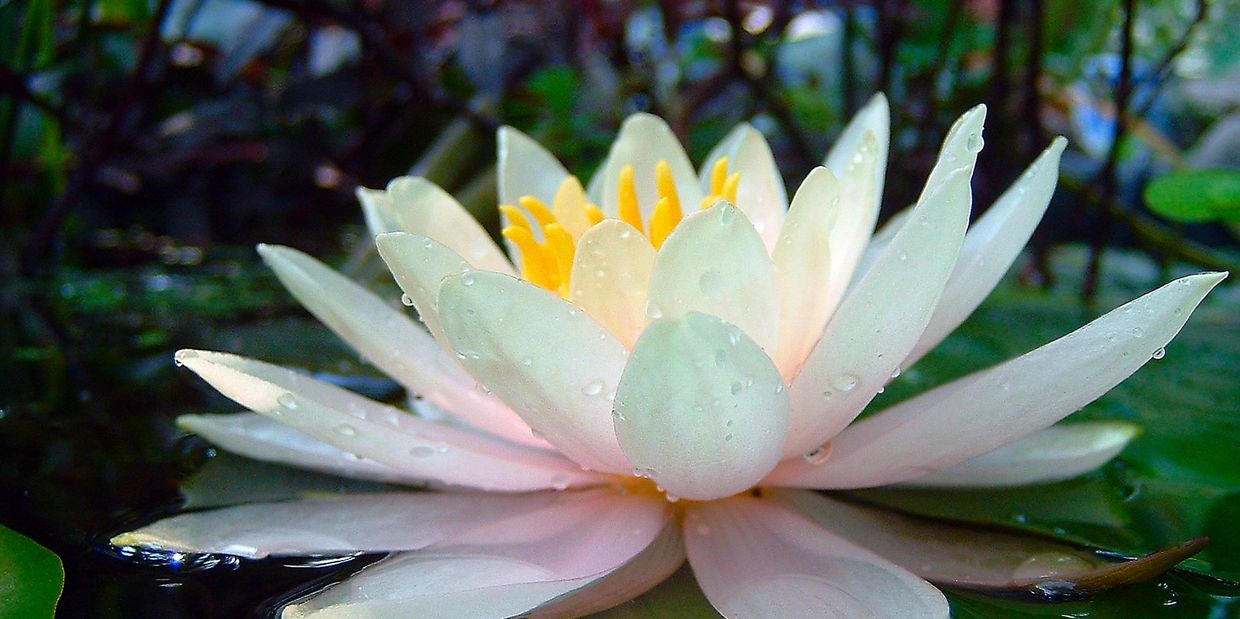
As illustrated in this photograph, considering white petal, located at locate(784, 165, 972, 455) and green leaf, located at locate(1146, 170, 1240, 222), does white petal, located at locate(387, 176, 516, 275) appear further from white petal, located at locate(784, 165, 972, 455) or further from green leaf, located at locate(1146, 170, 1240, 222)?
green leaf, located at locate(1146, 170, 1240, 222)

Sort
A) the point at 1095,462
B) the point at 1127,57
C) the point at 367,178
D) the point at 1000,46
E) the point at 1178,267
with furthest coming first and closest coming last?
the point at 367,178 < the point at 1178,267 < the point at 1000,46 < the point at 1127,57 < the point at 1095,462

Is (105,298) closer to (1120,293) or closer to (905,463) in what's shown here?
(905,463)

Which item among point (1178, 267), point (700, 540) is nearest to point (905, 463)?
point (700, 540)

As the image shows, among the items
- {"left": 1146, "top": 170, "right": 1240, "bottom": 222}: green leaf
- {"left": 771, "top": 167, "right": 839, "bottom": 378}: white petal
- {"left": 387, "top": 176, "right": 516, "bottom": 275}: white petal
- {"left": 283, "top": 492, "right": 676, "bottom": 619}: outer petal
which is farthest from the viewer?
{"left": 1146, "top": 170, "right": 1240, "bottom": 222}: green leaf

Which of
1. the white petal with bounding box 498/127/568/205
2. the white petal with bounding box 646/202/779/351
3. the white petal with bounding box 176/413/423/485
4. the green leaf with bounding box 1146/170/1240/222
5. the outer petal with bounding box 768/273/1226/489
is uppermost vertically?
the white petal with bounding box 646/202/779/351

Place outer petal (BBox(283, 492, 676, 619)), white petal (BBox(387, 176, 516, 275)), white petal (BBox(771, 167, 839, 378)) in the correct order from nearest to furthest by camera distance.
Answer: outer petal (BBox(283, 492, 676, 619)), white petal (BBox(771, 167, 839, 378)), white petal (BBox(387, 176, 516, 275))

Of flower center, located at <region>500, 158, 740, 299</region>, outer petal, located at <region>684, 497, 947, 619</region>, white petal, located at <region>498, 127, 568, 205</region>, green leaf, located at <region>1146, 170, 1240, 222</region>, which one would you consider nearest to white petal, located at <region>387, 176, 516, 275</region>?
flower center, located at <region>500, 158, 740, 299</region>
